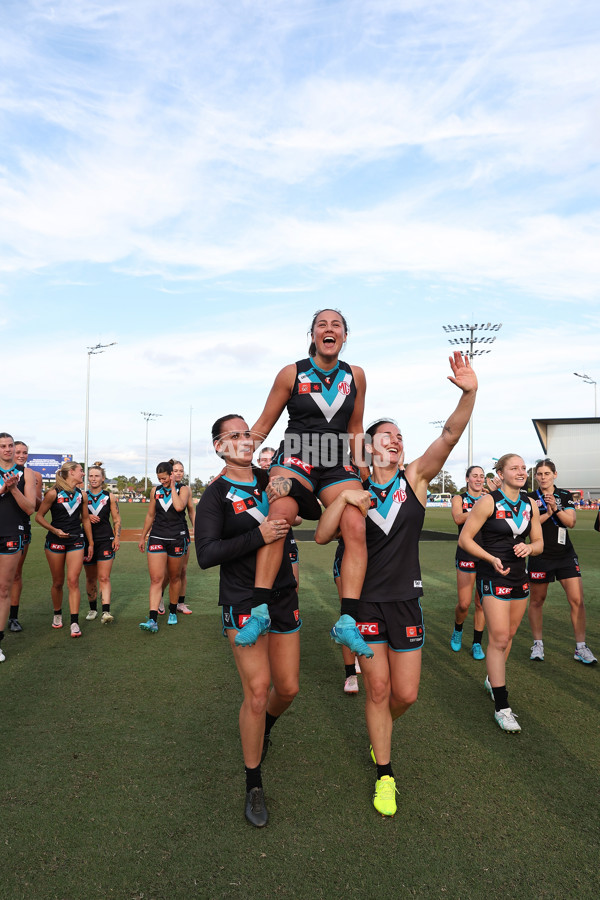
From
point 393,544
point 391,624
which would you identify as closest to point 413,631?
point 391,624

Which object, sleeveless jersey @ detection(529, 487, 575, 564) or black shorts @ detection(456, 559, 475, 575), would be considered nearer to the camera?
sleeveless jersey @ detection(529, 487, 575, 564)

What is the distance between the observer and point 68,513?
769 centimetres

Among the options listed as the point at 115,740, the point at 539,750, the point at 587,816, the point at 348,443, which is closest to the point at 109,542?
the point at 115,740

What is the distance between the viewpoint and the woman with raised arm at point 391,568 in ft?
12.1

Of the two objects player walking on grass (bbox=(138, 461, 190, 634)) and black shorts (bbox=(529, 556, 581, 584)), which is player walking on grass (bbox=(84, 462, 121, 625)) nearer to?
player walking on grass (bbox=(138, 461, 190, 634))

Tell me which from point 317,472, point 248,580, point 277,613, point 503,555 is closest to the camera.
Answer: point 248,580

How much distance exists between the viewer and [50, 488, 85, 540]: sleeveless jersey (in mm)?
7605

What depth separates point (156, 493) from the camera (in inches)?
325

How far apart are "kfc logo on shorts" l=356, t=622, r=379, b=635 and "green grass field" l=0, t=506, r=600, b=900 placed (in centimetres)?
99

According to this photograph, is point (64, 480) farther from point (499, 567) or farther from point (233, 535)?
point (499, 567)

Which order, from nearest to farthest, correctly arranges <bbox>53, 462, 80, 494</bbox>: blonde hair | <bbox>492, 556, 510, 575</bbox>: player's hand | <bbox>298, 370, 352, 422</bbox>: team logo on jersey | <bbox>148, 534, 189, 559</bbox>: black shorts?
<bbox>298, 370, 352, 422</bbox>: team logo on jersey
<bbox>492, 556, 510, 575</bbox>: player's hand
<bbox>53, 462, 80, 494</bbox>: blonde hair
<bbox>148, 534, 189, 559</bbox>: black shorts

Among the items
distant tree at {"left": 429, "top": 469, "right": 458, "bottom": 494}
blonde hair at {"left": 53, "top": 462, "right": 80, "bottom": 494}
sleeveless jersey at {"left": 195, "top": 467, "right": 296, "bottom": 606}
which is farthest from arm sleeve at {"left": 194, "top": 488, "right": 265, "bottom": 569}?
distant tree at {"left": 429, "top": 469, "right": 458, "bottom": 494}

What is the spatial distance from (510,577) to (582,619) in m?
2.10

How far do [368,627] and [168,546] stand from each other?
4.76 metres
